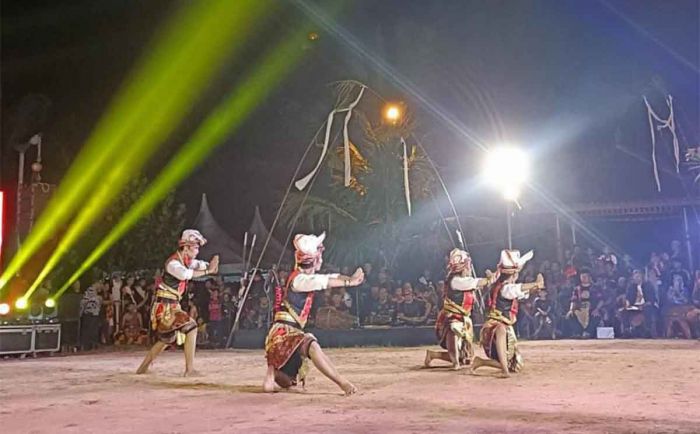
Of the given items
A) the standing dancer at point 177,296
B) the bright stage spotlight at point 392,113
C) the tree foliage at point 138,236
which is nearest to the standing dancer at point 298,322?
the standing dancer at point 177,296

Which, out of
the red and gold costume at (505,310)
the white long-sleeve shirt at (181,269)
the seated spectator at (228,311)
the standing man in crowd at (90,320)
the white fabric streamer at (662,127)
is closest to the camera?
the red and gold costume at (505,310)

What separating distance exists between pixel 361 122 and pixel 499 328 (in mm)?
10870

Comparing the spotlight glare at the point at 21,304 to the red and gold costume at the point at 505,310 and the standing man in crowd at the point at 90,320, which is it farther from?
the red and gold costume at the point at 505,310

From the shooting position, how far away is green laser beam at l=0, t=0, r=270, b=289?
18359 mm

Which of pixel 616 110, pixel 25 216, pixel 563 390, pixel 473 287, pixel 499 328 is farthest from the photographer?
pixel 616 110

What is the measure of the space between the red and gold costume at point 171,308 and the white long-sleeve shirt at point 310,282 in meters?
2.28

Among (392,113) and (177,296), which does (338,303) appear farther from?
(177,296)

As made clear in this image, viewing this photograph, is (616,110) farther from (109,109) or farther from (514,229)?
(109,109)

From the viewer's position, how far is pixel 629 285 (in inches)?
636

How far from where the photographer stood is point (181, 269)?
9.52m

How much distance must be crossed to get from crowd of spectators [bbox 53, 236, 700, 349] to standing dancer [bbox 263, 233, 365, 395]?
8.05m

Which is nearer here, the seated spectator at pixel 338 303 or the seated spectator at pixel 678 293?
the seated spectator at pixel 678 293

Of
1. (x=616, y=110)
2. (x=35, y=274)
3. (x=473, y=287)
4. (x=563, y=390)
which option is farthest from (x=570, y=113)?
(x=35, y=274)

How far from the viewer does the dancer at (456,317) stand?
998 centimetres
